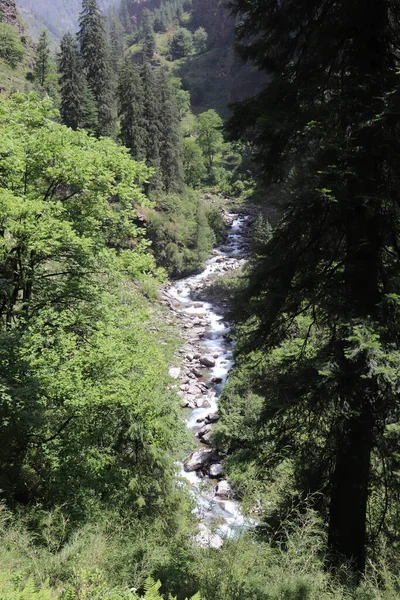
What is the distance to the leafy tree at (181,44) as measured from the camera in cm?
11369

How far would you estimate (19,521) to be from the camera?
21.3ft

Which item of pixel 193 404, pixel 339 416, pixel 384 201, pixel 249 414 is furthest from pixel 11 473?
pixel 193 404

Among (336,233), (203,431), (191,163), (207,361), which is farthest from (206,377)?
(191,163)

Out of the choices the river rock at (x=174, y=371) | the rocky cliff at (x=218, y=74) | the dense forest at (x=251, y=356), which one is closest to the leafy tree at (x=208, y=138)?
the rocky cliff at (x=218, y=74)

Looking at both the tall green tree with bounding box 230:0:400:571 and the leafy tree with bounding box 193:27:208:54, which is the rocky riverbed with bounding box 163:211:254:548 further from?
the leafy tree with bounding box 193:27:208:54

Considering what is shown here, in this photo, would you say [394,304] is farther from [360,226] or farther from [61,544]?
[61,544]

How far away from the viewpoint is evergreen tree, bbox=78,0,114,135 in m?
35.6

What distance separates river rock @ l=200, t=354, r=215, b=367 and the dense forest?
921cm

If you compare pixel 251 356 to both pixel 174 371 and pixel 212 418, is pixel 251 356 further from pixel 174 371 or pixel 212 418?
pixel 174 371

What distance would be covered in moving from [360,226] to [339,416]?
2.37 m

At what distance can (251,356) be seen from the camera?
26.4 feet

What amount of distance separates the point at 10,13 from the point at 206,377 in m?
86.0

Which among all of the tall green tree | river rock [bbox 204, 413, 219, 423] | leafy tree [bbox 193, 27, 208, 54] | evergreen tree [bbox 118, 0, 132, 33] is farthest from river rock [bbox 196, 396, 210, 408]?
evergreen tree [bbox 118, 0, 132, 33]

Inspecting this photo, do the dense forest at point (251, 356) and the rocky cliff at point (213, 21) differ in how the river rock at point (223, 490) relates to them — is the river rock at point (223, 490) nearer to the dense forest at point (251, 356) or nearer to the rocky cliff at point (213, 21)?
the dense forest at point (251, 356)
